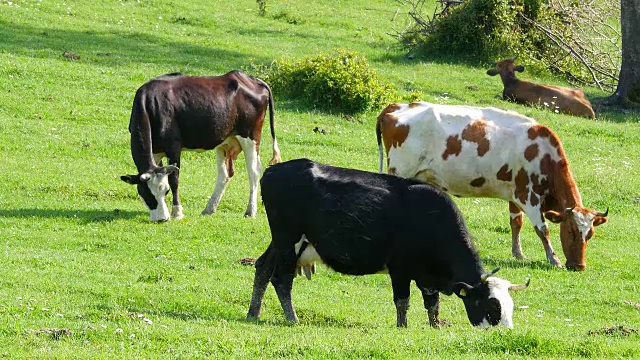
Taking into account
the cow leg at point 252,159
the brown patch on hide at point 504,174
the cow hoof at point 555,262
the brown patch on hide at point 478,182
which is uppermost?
the brown patch on hide at point 504,174

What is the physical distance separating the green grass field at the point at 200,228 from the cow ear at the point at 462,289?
409mm

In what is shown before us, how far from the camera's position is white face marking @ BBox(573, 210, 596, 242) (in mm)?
16781

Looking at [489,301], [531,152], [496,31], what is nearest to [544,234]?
[531,152]

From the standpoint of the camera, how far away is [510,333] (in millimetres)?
10562

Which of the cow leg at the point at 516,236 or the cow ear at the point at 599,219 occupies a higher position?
the cow ear at the point at 599,219

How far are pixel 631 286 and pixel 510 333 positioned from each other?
597cm

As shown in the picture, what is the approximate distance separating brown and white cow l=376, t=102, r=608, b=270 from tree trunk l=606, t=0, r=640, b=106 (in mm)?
15504

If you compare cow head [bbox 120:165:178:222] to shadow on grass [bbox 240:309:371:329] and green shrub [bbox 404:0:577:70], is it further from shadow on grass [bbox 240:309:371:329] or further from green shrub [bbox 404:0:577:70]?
green shrub [bbox 404:0:577:70]

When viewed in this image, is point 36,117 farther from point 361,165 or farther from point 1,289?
point 1,289

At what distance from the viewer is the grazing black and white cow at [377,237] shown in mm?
11852

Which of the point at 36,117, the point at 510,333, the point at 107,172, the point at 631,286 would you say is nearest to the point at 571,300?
the point at 631,286

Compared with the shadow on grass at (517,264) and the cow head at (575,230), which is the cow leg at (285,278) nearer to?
the shadow on grass at (517,264)

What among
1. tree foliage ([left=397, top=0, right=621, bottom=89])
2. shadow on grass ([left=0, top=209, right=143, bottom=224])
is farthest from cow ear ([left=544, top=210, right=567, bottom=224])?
tree foliage ([left=397, top=0, right=621, bottom=89])

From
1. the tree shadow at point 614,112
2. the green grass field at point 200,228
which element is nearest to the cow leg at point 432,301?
the green grass field at point 200,228
